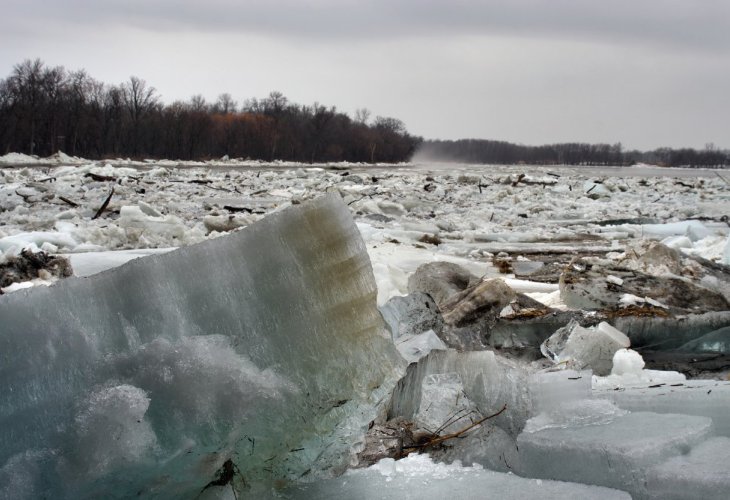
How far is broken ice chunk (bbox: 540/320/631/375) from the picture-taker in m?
2.18

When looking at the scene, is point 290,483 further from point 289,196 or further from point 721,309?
point 289,196

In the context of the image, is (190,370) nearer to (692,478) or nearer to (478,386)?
(478,386)

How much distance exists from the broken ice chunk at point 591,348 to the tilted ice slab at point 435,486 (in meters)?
0.98

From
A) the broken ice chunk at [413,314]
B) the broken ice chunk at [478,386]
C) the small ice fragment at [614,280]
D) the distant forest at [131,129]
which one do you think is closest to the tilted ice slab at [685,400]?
the broken ice chunk at [478,386]

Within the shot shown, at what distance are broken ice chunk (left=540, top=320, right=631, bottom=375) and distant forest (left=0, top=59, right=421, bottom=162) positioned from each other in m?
38.1

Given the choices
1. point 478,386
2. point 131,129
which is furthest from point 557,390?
point 131,129

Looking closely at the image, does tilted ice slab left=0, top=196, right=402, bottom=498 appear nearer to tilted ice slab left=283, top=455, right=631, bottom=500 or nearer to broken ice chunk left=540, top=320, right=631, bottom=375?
tilted ice slab left=283, top=455, right=631, bottom=500

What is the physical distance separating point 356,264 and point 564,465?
2.26 feet

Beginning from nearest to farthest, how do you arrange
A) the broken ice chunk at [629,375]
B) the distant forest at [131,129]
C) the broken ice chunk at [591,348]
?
the broken ice chunk at [629,375]
the broken ice chunk at [591,348]
the distant forest at [131,129]

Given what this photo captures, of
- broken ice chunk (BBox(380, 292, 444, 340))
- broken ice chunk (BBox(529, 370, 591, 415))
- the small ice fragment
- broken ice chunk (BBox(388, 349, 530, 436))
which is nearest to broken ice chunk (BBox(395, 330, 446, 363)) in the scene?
broken ice chunk (BBox(380, 292, 444, 340))

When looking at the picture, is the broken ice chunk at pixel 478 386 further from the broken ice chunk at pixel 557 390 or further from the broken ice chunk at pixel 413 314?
the broken ice chunk at pixel 413 314

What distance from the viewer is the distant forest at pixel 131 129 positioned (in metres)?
38.8

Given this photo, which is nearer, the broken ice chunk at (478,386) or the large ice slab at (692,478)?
the large ice slab at (692,478)

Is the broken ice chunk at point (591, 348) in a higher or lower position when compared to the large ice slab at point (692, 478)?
lower
